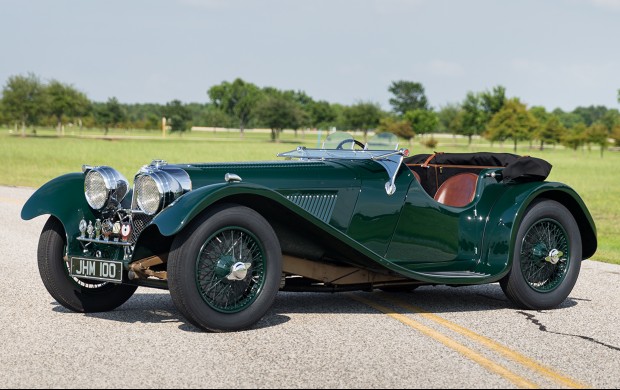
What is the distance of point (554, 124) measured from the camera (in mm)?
95750

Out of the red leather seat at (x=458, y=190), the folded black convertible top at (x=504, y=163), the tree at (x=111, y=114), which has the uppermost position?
the folded black convertible top at (x=504, y=163)

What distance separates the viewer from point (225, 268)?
5.97 metres

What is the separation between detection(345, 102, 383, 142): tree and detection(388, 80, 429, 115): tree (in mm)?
51789

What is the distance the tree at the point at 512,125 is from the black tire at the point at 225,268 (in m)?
78.6

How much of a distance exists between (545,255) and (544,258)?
28mm

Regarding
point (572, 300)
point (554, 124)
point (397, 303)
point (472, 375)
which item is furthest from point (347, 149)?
point (554, 124)

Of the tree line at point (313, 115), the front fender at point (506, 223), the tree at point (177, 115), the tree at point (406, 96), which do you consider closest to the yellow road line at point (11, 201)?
the front fender at point (506, 223)

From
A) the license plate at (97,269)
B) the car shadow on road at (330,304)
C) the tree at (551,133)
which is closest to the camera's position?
the license plate at (97,269)

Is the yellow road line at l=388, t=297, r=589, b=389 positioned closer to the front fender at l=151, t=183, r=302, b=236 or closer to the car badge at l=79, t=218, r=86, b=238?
the front fender at l=151, t=183, r=302, b=236

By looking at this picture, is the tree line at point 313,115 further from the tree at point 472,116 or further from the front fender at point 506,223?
the front fender at point 506,223

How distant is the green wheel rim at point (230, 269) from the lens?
5961 mm

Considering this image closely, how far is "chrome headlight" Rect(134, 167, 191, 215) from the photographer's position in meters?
6.21

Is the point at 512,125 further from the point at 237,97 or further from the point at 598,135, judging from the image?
the point at 237,97

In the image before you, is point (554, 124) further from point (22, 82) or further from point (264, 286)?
point (264, 286)
